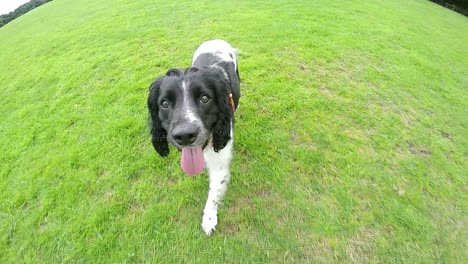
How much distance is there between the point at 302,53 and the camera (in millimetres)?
6312

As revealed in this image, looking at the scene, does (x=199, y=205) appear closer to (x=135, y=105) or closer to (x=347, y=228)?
(x=347, y=228)

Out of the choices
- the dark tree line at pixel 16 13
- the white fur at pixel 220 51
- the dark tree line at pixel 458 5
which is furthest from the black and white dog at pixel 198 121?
the dark tree line at pixel 16 13

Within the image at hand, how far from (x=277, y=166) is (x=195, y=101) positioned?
1642 mm

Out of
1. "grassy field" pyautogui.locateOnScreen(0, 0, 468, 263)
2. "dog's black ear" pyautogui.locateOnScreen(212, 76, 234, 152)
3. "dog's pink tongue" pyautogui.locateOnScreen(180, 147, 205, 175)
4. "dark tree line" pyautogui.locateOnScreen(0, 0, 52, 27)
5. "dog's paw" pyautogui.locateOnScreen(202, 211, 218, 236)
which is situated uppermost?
"dog's black ear" pyautogui.locateOnScreen(212, 76, 234, 152)

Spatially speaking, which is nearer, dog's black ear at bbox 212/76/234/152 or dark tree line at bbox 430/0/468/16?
dog's black ear at bbox 212/76/234/152

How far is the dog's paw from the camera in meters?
2.89

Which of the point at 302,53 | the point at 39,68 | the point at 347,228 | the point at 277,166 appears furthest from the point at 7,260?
the point at 302,53

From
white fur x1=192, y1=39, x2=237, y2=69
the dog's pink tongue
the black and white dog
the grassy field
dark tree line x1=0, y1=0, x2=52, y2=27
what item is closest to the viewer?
the black and white dog

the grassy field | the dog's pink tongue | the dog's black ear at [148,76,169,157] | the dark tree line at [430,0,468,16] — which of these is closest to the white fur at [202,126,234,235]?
the grassy field

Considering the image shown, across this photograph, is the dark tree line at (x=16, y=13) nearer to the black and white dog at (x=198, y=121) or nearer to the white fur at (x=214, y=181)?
the black and white dog at (x=198, y=121)

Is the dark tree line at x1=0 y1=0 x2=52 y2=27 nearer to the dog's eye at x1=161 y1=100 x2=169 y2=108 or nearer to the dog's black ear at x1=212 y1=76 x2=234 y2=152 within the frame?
the dog's eye at x1=161 y1=100 x2=169 y2=108

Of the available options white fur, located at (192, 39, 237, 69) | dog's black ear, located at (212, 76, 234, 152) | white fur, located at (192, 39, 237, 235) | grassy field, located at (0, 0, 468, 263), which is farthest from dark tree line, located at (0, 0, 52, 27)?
dog's black ear, located at (212, 76, 234, 152)

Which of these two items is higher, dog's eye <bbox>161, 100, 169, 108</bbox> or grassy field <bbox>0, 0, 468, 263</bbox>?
dog's eye <bbox>161, 100, 169, 108</bbox>

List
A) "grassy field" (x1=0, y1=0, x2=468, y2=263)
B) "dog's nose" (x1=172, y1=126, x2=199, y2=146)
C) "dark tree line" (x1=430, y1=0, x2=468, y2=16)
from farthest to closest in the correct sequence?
"dark tree line" (x1=430, y1=0, x2=468, y2=16), "grassy field" (x1=0, y1=0, x2=468, y2=263), "dog's nose" (x1=172, y1=126, x2=199, y2=146)
